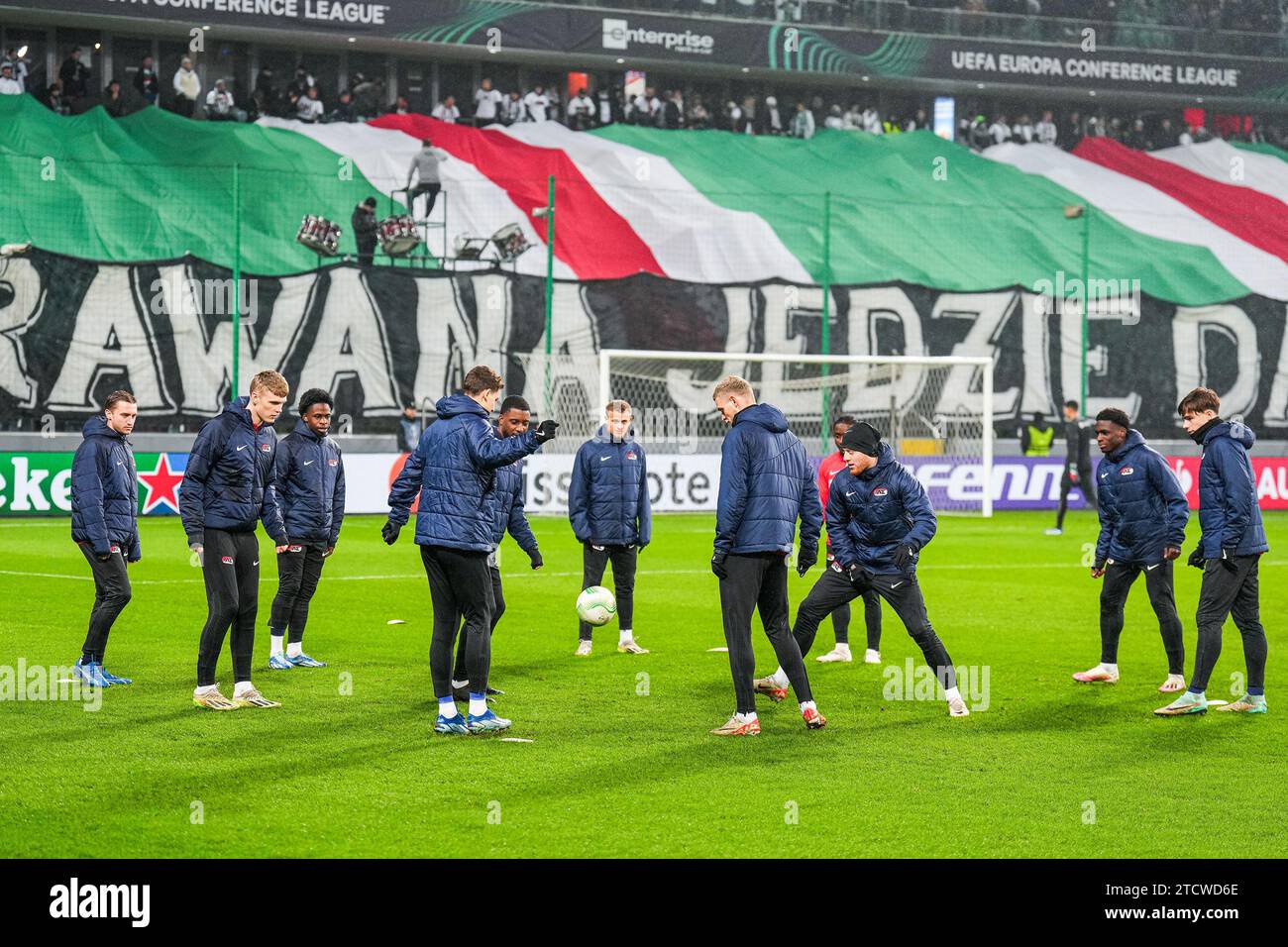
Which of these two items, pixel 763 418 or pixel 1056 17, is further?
pixel 1056 17

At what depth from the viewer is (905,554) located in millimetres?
10062

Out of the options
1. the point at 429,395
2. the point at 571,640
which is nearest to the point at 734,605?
the point at 571,640

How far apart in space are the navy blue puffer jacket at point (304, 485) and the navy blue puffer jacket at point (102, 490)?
4.28ft

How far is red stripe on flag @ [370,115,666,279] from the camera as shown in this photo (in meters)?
37.1

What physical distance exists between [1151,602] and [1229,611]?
3.56ft

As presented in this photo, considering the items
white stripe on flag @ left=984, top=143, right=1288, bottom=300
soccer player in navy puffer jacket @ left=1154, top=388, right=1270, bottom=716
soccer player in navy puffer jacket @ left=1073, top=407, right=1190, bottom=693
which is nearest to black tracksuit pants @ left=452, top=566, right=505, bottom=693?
soccer player in navy puffer jacket @ left=1073, top=407, right=1190, bottom=693

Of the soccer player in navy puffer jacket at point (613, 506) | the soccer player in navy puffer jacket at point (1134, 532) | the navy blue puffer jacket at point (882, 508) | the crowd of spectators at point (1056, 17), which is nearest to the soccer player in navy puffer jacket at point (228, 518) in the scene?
the soccer player in navy puffer jacket at point (613, 506)

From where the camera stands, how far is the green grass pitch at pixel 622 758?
7055 millimetres

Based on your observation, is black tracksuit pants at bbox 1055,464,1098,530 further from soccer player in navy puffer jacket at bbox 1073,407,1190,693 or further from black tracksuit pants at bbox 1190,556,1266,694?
black tracksuit pants at bbox 1190,556,1266,694

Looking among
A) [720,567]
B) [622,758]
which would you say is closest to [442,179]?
[720,567]

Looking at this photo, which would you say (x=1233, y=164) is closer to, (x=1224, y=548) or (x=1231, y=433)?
(x=1231, y=433)

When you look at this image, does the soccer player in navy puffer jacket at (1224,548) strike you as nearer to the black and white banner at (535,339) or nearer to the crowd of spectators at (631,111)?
the black and white banner at (535,339)

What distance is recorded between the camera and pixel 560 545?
23.2 m

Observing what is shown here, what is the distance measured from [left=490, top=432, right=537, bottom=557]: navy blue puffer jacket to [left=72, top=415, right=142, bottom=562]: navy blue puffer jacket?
2654 millimetres
